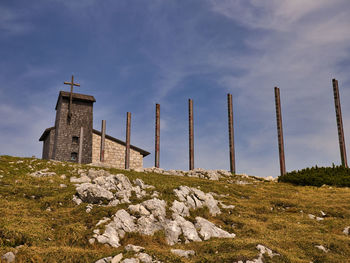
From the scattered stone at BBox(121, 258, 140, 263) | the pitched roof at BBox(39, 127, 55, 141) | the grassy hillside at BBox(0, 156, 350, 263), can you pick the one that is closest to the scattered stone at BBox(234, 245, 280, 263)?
the grassy hillside at BBox(0, 156, 350, 263)

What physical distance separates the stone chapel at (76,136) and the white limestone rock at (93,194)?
25.6 m

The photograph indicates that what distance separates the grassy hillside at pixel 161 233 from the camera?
11969 mm

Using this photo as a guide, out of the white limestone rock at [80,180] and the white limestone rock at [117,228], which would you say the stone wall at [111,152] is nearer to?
the white limestone rock at [80,180]

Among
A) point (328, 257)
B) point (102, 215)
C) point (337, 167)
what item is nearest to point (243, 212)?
point (328, 257)

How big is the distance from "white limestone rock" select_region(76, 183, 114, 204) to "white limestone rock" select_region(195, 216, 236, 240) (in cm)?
483

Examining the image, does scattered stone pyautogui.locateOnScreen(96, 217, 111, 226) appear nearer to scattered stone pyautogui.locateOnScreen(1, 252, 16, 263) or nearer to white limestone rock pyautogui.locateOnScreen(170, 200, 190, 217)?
white limestone rock pyautogui.locateOnScreen(170, 200, 190, 217)

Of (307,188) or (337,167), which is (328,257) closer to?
(307,188)

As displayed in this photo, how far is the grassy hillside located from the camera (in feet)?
39.3

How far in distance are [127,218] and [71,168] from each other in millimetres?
12101

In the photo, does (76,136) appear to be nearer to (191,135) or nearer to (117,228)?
(191,135)

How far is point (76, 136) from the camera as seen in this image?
43.8 metres

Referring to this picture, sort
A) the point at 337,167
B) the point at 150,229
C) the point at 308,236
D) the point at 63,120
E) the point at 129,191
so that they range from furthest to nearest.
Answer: the point at 63,120
the point at 337,167
the point at 129,191
the point at 308,236
the point at 150,229

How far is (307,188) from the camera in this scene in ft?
96.7

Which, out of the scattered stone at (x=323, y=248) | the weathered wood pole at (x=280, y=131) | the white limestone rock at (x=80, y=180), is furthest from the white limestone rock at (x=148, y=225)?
the weathered wood pole at (x=280, y=131)
